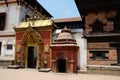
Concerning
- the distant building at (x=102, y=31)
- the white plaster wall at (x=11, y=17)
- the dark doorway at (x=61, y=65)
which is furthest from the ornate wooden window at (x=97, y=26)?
the white plaster wall at (x=11, y=17)

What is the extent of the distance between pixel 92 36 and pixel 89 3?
3.03m

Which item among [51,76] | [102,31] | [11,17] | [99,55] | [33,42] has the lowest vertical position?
[51,76]

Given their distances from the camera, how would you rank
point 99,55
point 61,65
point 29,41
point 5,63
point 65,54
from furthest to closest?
point 5,63, point 29,41, point 61,65, point 65,54, point 99,55

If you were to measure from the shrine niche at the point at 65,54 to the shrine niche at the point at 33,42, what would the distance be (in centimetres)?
163

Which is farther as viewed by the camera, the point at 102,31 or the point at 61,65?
the point at 61,65

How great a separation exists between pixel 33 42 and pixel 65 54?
4.74 m

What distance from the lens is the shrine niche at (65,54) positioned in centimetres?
1579

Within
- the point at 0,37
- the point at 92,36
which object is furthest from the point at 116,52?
the point at 0,37

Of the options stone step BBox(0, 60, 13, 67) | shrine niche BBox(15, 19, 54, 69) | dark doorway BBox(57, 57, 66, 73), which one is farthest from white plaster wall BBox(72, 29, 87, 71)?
stone step BBox(0, 60, 13, 67)

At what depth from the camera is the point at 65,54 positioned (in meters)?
16.0

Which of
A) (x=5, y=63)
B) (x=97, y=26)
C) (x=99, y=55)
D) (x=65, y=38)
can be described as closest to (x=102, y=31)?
(x=97, y=26)

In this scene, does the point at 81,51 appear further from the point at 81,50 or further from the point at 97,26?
the point at 97,26

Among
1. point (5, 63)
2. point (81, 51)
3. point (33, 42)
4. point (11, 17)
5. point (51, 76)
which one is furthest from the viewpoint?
point (11, 17)

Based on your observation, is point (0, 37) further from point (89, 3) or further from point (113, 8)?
point (113, 8)
